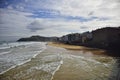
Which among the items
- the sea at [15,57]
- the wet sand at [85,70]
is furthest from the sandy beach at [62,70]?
the sea at [15,57]

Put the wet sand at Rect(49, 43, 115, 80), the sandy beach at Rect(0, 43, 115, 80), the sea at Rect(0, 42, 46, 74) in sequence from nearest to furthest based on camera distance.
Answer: the wet sand at Rect(49, 43, 115, 80) → the sandy beach at Rect(0, 43, 115, 80) → the sea at Rect(0, 42, 46, 74)

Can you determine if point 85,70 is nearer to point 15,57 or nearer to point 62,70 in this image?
point 62,70

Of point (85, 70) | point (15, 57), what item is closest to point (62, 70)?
point (85, 70)

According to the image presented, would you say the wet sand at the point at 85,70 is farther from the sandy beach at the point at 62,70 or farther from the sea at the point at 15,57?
the sea at the point at 15,57

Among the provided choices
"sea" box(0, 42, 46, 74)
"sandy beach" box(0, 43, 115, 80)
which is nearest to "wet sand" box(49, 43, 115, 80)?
"sandy beach" box(0, 43, 115, 80)

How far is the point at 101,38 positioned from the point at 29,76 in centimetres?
2638

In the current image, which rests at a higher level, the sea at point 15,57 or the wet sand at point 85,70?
the sea at point 15,57

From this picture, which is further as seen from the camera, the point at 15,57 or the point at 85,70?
the point at 15,57

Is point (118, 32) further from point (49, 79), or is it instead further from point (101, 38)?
point (49, 79)

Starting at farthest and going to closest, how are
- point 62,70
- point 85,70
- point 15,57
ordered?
point 15,57, point 62,70, point 85,70

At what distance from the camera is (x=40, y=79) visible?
8.38 meters

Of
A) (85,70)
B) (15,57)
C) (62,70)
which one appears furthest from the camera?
(15,57)

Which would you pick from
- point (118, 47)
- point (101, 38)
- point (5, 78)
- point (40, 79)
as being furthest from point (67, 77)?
point (101, 38)

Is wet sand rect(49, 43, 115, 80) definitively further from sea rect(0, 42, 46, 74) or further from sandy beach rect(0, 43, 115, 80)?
sea rect(0, 42, 46, 74)
